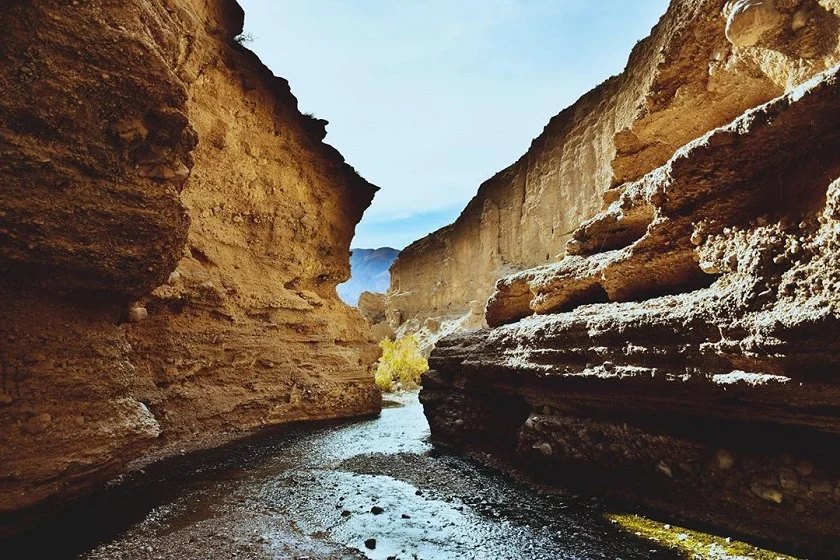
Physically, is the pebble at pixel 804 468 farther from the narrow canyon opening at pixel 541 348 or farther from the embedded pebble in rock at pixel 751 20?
the embedded pebble in rock at pixel 751 20

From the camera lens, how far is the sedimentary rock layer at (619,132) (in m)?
3.19

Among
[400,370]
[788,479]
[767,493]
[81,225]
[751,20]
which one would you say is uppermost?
[751,20]

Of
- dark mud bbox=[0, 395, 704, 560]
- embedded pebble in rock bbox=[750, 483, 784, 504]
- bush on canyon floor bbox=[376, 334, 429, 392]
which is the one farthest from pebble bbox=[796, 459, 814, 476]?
bush on canyon floor bbox=[376, 334, 429, 392]

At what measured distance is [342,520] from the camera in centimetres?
338

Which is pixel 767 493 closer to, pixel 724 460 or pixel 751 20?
pixel 724 460

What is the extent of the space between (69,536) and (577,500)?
406 cm

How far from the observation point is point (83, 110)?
119 inches

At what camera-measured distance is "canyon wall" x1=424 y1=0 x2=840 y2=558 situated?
2.35 metres

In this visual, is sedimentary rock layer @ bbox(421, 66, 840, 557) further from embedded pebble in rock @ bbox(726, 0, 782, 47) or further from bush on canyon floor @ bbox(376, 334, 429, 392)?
bush on canyon floor @ bbox(376, 334, 429, 392)

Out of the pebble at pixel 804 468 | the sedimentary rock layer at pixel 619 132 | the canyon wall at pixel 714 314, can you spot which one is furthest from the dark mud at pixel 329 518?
the sedimentary rock layer at pixel 619 132

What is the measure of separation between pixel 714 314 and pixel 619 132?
3462mm

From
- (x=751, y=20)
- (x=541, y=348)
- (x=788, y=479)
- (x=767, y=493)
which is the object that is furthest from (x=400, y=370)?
(x=751, y=20)

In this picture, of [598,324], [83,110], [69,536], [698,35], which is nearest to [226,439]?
[69,536]

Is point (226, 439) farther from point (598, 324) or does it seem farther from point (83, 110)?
point (598, 324)
